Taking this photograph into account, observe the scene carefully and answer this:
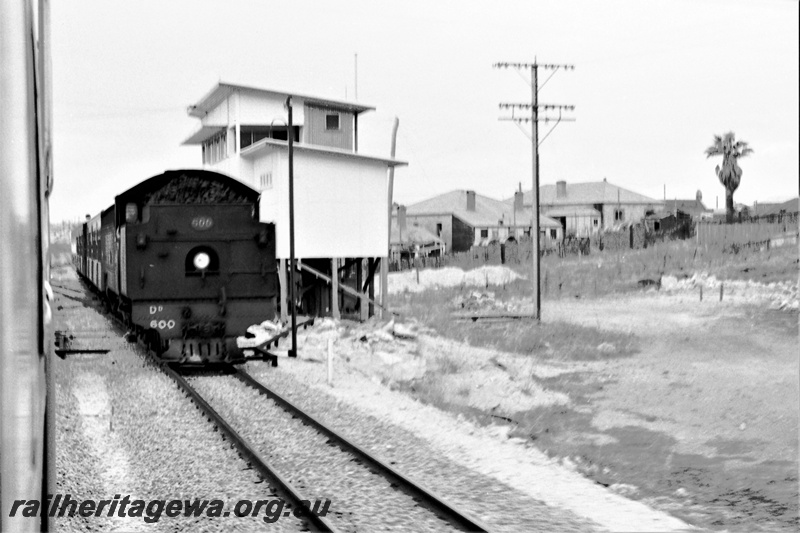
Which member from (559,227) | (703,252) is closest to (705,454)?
(703,252)

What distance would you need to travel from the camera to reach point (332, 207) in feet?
90.7

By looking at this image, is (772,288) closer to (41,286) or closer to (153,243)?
(153,243)

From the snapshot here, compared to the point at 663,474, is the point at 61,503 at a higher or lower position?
higher

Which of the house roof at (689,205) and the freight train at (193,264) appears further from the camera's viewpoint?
the house roof at (689,205)

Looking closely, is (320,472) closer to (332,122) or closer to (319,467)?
(319,467)

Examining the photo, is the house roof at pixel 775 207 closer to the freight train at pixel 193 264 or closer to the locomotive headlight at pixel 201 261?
the freight train at pixel 193 264

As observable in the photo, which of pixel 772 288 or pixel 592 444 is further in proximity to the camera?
pixel 772 288

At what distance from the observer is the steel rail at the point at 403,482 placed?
7.40 m

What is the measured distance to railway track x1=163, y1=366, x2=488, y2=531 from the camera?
7590mm

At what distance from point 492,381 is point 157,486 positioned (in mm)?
11483

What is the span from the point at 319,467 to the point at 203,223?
7.09 meters

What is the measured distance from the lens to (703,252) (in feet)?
157

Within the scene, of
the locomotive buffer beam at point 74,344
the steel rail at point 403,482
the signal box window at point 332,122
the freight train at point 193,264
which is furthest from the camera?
the signal box window at point 332,122

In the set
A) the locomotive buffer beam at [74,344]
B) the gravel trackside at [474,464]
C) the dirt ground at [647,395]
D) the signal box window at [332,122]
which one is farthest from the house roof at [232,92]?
the gravel trackside at [474,464]
